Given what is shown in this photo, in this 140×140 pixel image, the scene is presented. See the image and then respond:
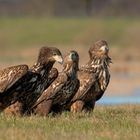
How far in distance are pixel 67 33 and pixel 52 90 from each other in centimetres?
4527

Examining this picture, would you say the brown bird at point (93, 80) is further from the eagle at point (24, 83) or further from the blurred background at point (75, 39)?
the blurred background at point (75, 39)

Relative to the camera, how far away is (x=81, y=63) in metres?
38.0

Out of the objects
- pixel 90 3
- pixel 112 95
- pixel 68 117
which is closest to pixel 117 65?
pixel 112 95

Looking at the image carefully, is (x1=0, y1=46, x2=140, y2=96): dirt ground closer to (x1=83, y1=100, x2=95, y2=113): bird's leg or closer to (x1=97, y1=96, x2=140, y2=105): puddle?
(x1=97, y1=96, x2=140, y2=105): puddle

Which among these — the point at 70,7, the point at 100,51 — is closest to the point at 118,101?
the point at 100,51

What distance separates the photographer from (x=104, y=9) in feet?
303

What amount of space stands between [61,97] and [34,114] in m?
0.51

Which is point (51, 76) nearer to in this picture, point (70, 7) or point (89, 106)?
point (89, 106)

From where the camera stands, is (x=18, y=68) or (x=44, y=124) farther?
(x=18, y=68)

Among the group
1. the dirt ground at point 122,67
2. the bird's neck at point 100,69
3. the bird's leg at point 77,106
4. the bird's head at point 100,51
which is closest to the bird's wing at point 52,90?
the bird's leg at point 77,106

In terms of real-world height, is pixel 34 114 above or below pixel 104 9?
below

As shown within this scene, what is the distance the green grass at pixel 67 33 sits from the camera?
55.0m

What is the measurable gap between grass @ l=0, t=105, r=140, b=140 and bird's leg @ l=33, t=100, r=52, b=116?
304 millimetres

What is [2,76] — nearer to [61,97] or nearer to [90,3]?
[61,97]
